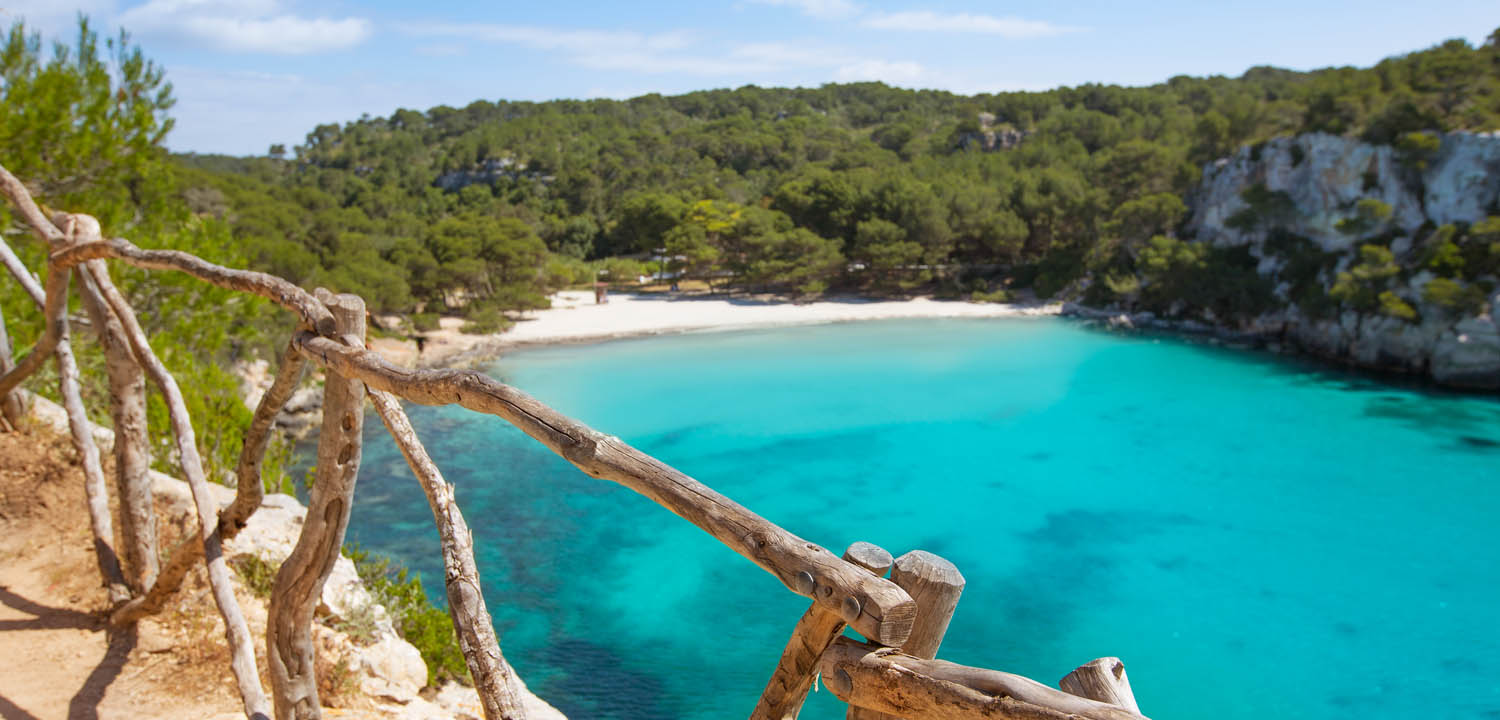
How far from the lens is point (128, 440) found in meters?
3.99

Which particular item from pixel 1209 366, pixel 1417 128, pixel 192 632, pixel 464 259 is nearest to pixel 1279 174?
pixel 1417 128

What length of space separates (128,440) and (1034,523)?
10.3 m

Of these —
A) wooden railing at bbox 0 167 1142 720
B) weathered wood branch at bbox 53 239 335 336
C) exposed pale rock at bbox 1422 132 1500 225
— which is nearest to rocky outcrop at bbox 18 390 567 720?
wooden railing at bbox 0 167 1142 720

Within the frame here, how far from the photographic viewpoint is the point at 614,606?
9.22 m

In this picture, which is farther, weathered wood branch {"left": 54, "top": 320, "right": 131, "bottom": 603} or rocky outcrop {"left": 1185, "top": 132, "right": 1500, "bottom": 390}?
rocky outcrop {"left": 1185, "top": 132, "right": 1500, "bottom": 390}

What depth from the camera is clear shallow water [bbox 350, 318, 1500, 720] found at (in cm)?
816

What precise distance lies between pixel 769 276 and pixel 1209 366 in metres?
13.4

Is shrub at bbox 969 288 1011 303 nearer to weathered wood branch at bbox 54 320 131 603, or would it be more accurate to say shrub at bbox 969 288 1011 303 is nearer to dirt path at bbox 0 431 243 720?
dirt path at bbox 0 431 243 720

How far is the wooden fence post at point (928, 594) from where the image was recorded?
174 cm

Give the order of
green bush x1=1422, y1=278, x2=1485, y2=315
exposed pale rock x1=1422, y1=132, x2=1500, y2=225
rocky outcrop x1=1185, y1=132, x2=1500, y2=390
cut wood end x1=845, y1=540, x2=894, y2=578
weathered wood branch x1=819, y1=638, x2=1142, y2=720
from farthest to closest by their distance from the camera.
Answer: exposed pale rock x1=1422, y1=132, x2=1500, y2=225
rocky outcrop x1=1185, y1=132, x2=1500, y2=390
green bush x1=1422, y1=278, x2=1485, y2=315
cut wood end x1=845, y1=540, x2=894, y2=578
weathered wood branch x1=819, y1=638, x2=1142, y2=720

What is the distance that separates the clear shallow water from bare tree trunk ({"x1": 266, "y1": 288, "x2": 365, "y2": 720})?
13.6 feet

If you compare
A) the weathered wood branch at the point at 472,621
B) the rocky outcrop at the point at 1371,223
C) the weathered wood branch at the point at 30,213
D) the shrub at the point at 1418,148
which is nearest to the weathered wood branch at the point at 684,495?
the weathered wood branch at the point at 472,621

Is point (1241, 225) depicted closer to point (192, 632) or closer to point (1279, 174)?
point (1279, 174)

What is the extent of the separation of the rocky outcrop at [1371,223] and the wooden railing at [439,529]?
21435mm
